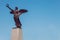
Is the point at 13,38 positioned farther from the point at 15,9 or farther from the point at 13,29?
the point at 15,9

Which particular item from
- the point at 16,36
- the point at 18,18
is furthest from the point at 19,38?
the point at 18,18

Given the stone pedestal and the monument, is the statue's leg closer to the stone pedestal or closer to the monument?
the monument

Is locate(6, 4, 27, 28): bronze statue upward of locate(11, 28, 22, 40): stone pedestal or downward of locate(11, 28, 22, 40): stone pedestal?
upward

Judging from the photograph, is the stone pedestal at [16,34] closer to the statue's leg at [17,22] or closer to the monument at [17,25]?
the monument at [17,25]

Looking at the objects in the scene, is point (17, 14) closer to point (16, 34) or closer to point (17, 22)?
point (17, 22)

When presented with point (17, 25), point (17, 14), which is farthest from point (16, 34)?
point (17, 14)

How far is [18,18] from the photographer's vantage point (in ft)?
69.6

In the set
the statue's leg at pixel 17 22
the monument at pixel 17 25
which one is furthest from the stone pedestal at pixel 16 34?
the statue's leg at pixel 17 22

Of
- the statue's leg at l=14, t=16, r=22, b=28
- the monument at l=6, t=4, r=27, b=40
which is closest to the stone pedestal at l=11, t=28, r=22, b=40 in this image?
the monument at l=6, t=4, r=27, b=40

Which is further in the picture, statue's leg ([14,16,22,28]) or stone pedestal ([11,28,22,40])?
statue's leg ([14,16,22,28])

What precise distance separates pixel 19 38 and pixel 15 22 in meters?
1.36

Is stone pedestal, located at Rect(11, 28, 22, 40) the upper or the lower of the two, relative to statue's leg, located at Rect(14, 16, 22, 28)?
lower

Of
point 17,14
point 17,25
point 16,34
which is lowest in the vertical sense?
point 16,34

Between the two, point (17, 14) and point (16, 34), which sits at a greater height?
point (17, 14)
